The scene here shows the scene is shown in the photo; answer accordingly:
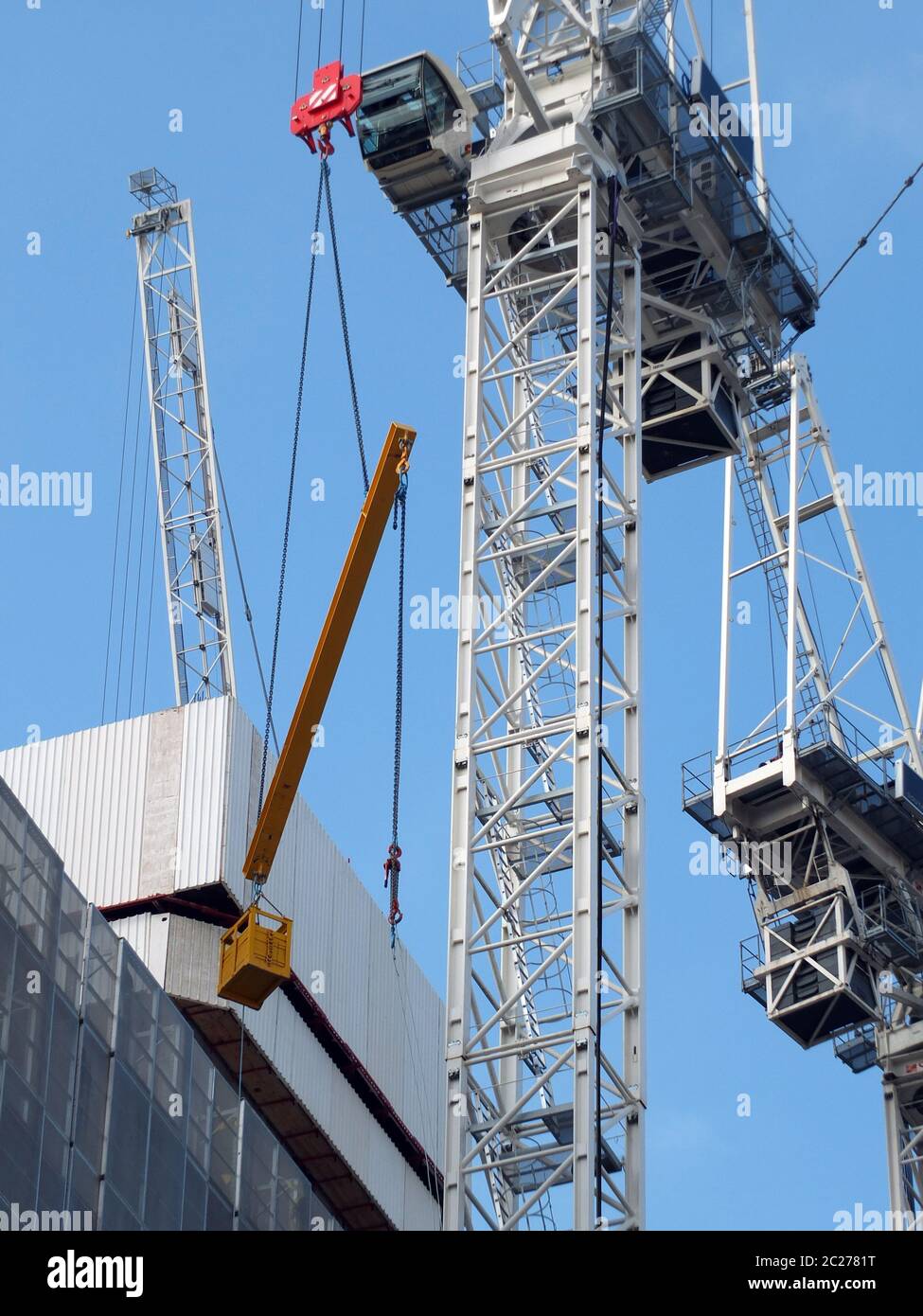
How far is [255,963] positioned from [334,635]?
7841 millimetres

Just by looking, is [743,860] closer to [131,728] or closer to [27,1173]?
[131,728]

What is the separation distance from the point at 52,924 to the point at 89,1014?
1919mm

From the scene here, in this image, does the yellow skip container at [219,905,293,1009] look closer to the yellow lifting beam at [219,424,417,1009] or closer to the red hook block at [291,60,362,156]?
the yellow lifting beam at [219,424,417,1009]

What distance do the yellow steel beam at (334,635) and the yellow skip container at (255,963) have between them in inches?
149

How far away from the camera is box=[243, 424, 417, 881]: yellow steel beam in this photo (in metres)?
51.4

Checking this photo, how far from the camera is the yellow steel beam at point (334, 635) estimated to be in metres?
51.4

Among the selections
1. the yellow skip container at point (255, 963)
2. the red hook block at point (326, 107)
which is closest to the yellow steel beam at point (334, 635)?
the yellow skip container at point (255, 963)

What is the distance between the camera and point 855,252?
6606 cm

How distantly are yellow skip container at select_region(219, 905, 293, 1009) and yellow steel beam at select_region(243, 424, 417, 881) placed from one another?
378 centimetres

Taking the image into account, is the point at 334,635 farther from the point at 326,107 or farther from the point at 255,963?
the point at 326,107

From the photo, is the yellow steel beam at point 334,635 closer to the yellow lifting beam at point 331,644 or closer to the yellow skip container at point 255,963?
the yellow lifting beam at point 331,644

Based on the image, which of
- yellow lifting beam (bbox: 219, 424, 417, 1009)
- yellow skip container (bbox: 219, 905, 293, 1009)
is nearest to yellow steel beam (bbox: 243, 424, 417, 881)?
yellow lifting beam (bbox: 219, 424, 417, 1009)

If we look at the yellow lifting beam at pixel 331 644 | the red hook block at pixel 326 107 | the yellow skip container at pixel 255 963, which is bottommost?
the yellow skip container at pixel 255 963

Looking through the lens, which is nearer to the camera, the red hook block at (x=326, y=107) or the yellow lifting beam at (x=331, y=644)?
the yellow lifting beam at (x=331, y=644)
